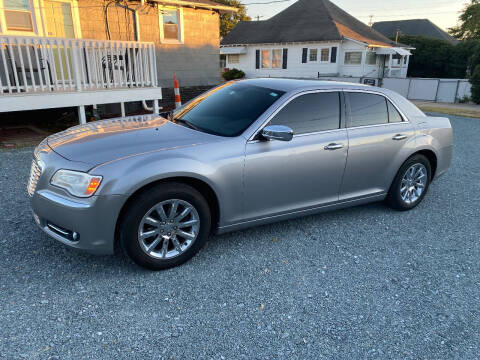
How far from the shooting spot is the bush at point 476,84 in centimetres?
2000

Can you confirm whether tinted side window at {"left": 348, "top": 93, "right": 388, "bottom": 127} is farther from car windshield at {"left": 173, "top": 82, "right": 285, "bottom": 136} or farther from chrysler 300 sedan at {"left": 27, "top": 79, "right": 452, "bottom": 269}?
car windshield at {"left": 173, "top": 82, "right": 285, "bottom": 136}

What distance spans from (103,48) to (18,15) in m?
2.25

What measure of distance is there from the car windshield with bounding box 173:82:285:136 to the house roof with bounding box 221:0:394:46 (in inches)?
1078

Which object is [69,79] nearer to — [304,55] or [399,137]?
[399,137]

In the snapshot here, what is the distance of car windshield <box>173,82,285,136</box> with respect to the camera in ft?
12.0

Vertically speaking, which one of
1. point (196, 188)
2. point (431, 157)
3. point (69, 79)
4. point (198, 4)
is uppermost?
point (198, 4)

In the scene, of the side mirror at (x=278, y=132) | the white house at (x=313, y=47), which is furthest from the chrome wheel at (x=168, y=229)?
the white house at (x=313, y=47)

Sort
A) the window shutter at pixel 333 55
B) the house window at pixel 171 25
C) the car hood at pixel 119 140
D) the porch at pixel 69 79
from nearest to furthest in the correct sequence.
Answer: the car hood at pixel 119 140 → the porch at pixel 69 79 → the house window at pixel 171 25 → the window shutter at pixel 333 55

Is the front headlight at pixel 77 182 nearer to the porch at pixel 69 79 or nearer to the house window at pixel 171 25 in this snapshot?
the porch at pixel 69 79

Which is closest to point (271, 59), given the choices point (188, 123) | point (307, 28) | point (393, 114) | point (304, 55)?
point (304, 55)

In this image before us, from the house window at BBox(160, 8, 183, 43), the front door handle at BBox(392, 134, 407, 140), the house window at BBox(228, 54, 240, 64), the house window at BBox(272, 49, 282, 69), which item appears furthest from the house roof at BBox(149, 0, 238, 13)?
the house window at BBox(228, 54, 240, 64)

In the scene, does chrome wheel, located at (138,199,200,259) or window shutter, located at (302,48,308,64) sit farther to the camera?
window shutter, located at (302,48,308,64)

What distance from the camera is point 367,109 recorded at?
4301mm

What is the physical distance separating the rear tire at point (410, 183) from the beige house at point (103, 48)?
6.70 meters
